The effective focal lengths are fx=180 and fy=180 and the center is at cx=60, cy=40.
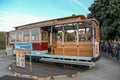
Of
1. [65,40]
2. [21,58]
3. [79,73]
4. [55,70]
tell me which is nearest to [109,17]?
[65,40]

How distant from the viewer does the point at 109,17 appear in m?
22.5

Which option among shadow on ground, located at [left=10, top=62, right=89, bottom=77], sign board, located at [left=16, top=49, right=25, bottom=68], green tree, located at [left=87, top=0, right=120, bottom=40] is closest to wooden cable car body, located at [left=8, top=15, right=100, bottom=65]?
shadow on ground, located at [left=10, top=62, right=89, bottom=77]

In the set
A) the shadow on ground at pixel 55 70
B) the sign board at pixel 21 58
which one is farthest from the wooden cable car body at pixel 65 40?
the sign board at pixel 21 58

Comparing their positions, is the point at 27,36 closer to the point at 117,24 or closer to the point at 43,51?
the point at 43,51

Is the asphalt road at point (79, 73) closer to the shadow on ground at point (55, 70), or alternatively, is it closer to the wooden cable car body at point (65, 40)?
the shadow on ground at point (55, 70)

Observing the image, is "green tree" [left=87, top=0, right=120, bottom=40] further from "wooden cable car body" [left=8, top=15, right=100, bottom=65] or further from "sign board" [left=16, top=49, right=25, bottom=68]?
"sign board" [left=16, top=49, right=25, bottom=68]

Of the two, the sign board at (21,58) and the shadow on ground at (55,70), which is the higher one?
the sign board at (21,58)

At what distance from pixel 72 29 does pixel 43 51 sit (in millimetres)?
3166

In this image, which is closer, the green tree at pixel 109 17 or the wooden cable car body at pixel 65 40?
the wooden cable car body at pixel 65 40

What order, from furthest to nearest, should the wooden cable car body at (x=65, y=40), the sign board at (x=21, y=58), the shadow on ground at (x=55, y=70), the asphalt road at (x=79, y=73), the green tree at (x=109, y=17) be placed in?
1. the green tree at (x=109, y=17)
2. the wooden cable car body at (x=65, y=40)
3. the shadow on ground at (x=55, y=70)
4. the asphalt road at (x=79, y=73)
5. the sign board at (x=21, y=58)

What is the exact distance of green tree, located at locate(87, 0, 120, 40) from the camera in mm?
21312

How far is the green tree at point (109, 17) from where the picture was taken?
21312 millimetres

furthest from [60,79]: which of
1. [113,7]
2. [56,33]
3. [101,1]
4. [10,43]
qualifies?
[101,1]

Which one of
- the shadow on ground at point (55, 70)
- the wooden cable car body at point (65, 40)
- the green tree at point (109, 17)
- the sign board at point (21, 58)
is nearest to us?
the sign board at point (21, 58)
